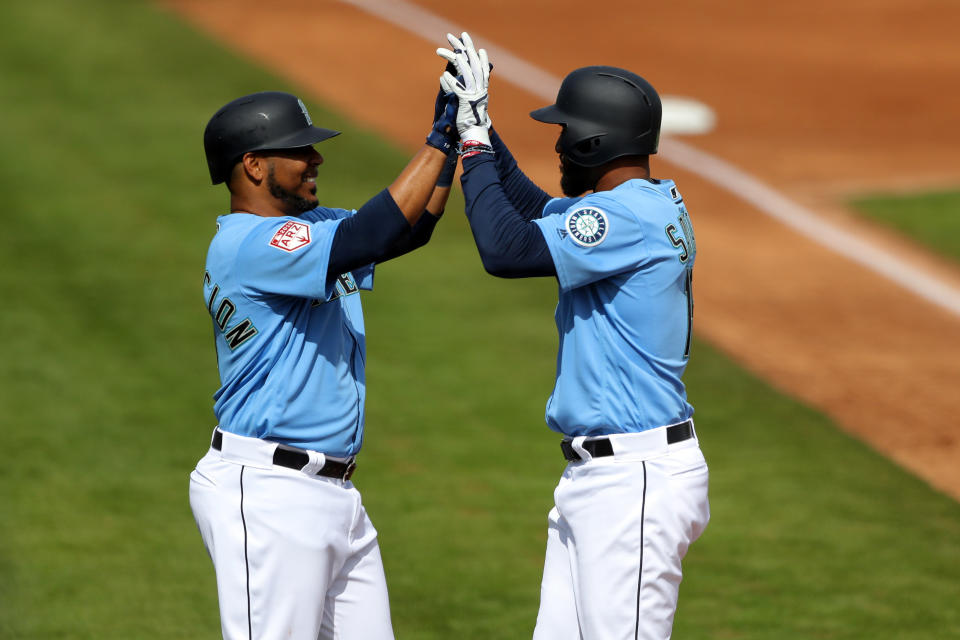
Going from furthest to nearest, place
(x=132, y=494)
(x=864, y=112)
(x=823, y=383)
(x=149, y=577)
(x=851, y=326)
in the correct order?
(x=864, y=112)
(x=851, y=326)
(x=823, y=383)
(x=132, y=494)
(x=149, y=577)

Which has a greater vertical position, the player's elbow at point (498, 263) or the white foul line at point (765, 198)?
the white foul line at point (765, 198)

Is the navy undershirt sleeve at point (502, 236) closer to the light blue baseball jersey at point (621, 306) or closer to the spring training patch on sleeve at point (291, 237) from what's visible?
the light blue baseball jersey at point (621, 306)

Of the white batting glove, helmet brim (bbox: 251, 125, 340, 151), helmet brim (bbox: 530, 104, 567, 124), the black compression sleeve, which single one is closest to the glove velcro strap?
the white batting glove

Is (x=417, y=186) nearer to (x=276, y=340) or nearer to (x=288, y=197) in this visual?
(x=288, y=197)

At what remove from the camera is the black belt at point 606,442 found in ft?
14.8

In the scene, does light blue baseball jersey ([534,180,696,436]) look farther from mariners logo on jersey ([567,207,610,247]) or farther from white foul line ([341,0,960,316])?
white foul line ([341,0,960,316])

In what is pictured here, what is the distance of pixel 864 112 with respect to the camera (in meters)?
17.2

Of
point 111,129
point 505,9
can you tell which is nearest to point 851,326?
point 111,129

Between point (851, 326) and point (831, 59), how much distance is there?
31.1 feet

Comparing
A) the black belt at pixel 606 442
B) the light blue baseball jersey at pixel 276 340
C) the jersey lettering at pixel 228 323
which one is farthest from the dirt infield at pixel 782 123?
the jersey lettering at pixel 228 323

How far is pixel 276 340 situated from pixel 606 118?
1430 millimetres

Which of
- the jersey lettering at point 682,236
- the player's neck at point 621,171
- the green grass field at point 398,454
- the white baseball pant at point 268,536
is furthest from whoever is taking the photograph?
→ the green grass field at point 398,454

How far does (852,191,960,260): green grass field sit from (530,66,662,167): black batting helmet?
899 cm

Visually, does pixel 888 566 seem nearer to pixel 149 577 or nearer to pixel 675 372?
pixel 675 372
